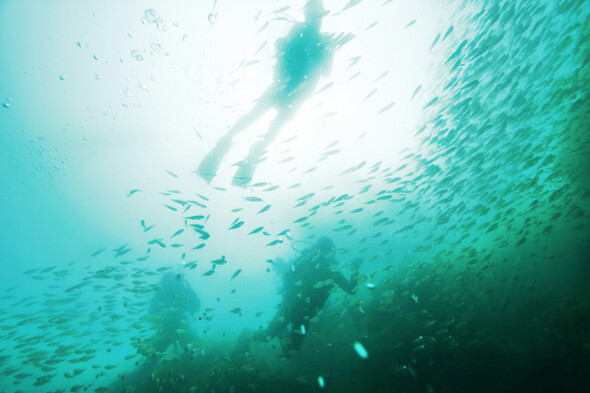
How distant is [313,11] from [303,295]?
468 inches

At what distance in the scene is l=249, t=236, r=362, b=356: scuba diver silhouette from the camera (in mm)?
11297

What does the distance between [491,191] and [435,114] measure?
16.4 m

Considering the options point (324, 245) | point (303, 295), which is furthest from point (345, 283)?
point (324, 245)

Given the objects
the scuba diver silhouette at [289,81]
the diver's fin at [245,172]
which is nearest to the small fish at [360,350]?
the scuba diver silhouette at [289,81]

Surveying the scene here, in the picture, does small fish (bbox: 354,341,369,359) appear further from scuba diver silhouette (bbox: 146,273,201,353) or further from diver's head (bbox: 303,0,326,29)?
diver's head (bbox: 303,0,326,29)

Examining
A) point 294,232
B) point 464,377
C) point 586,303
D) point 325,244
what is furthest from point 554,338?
point 294,232

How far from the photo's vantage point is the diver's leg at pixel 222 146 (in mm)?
8672

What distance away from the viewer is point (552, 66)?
39.8ft

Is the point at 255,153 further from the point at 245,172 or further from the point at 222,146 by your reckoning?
the point at 222,146

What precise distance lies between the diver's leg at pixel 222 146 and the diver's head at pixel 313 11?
10.5 ft

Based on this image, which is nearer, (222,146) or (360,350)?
(222,146)

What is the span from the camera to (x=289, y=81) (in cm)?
748

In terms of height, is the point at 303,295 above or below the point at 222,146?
below

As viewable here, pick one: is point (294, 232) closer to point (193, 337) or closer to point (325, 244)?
point (325, 244)
